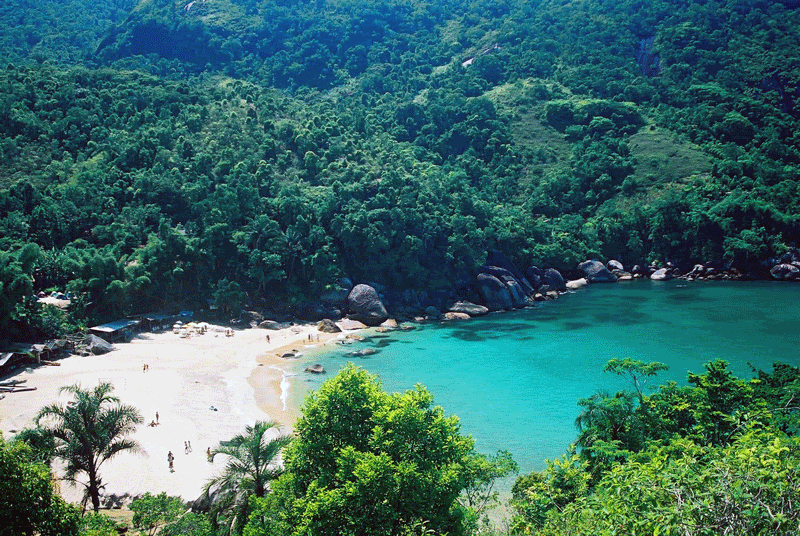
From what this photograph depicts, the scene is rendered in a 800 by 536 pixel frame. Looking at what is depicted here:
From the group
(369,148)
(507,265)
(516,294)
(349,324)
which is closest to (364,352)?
(349,324)

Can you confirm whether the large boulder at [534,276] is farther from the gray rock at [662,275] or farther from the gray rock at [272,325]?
the gray rock at [272,325]

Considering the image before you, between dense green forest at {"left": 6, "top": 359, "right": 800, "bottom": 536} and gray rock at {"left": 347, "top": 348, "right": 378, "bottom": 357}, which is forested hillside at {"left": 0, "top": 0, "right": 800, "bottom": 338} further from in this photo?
dense green forest at {"left": 6, "top": 359, "right": 800, "bottom": 536}

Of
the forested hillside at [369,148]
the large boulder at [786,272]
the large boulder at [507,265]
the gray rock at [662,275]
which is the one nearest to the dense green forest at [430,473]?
the forested hillside at [369,148]

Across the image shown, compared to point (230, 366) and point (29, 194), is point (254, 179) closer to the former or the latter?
point (29, 194)

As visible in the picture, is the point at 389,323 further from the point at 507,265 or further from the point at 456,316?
the point at 507,265

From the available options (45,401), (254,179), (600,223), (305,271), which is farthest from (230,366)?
(600,223)

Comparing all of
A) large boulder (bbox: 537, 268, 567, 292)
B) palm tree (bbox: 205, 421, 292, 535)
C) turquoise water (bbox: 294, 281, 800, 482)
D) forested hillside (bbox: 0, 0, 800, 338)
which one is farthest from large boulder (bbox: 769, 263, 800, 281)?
palm tree (bbox: 205, 421, 292, 535)
